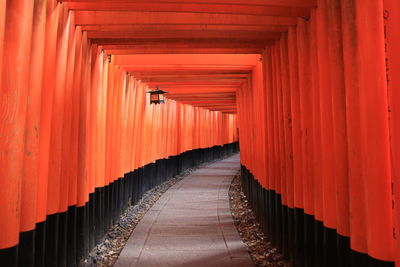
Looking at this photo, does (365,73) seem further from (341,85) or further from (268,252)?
(268,252)

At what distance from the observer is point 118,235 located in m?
6.02

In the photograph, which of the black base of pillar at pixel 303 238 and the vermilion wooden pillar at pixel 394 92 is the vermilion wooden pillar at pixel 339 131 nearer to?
the black base of pillar at pixel 303 238

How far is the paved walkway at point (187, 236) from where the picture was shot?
476 centimetres

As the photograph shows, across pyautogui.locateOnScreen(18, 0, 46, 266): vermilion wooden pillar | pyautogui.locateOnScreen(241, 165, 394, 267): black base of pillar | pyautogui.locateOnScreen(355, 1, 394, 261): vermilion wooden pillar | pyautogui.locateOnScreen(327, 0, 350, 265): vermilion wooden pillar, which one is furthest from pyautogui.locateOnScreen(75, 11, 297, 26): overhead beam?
pyautogui.locateOnScreen(241, 165, 394, 267): black base of pillar

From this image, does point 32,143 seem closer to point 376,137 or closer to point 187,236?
point 376,137

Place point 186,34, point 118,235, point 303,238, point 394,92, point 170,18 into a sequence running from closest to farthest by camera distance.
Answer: point 394,92 → point 303,238 → point 170,18 → point 186,34 → point 118,235

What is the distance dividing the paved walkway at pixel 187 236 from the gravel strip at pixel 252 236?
0.15m

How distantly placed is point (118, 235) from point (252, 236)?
257 cm

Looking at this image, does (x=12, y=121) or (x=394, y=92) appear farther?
(x=12, y=121)

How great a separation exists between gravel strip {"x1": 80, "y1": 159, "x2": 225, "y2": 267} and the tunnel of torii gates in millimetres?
204

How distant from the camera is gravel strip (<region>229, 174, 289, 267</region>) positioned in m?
4.71

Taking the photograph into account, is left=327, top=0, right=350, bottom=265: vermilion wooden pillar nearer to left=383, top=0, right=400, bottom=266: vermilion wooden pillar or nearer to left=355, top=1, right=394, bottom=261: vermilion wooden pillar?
left=355, top=1, right=394, bottom=261: vermilion wooden pillar

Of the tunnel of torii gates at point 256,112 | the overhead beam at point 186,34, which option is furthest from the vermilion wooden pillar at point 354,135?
the overhead beam at point 186,34

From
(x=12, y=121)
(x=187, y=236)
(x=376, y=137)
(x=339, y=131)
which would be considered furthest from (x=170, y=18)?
(x=187, y=236)
